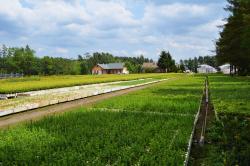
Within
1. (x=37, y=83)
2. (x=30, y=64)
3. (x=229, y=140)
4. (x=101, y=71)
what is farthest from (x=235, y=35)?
(x=101, y=71)

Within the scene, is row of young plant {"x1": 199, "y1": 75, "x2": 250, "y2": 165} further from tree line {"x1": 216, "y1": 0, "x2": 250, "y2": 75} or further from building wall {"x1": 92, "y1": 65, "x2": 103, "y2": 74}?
building wall {"x1": 92, "y1": 65, "x2": 103, "y2": 74}

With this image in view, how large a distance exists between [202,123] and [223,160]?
5.13 meters

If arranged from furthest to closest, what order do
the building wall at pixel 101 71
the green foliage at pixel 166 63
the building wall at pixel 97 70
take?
the building wall at pixel 97 70 → the building wall at pixel 101 71 → the green foliage at pixel 166 63

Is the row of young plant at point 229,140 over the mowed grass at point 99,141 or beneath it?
beneath

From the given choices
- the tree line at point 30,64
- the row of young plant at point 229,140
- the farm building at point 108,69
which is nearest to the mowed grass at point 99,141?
the row of young plant at point 229,140

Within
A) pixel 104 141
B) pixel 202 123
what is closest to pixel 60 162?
pixel 104 141

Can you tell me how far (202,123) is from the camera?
12750mm

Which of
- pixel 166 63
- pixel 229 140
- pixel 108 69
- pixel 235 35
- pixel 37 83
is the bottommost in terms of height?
pixel 229 140

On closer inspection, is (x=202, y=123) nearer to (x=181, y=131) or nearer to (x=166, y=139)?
(x=181, y=131)

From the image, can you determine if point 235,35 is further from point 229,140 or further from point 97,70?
point 97,70

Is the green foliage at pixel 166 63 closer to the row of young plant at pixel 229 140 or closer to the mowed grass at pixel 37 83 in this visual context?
the mowed grass at pixel 37 83

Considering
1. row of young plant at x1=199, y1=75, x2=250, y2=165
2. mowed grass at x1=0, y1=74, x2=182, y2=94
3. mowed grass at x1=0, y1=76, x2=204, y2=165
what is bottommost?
row of young plant at x1=199, y1=75, x2=250, y2=165

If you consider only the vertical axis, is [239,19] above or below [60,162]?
above

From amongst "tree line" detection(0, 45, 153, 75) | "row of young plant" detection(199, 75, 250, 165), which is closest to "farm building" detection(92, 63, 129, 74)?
"tree line" detection(0, 45, 153, 75)
